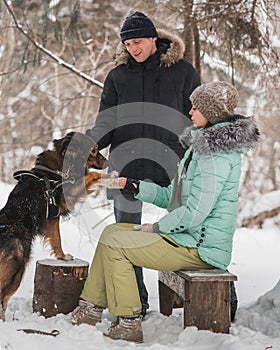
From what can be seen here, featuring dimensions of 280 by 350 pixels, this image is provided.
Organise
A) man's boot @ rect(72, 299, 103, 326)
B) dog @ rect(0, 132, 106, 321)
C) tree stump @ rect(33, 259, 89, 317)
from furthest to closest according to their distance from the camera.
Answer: tree stump @ rect(33, 259, 89, 317) < dog @ rect(0, 132, 106, 321) < man's boot @ rect(72, 299, 103, 326)

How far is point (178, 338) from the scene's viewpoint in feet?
11.1

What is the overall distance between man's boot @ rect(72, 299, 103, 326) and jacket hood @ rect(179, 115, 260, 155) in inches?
49.1

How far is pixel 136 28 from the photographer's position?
4.06 metres

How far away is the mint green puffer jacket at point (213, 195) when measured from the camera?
3332 millimetres

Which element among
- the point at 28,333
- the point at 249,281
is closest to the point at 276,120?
the point at 249,281

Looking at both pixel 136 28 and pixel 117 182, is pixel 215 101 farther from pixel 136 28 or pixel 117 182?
pixel 136 28

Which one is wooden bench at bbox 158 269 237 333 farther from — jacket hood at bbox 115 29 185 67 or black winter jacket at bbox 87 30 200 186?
jacket hood at bbox 115 29 185 67

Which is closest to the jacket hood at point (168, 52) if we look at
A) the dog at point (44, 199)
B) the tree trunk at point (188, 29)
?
the dog at point (44, 199)

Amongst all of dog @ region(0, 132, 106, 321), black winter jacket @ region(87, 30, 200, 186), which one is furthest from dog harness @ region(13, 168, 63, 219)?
black winter jacket @ region(87, 30, 200, 186)

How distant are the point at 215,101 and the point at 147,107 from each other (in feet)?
2.61

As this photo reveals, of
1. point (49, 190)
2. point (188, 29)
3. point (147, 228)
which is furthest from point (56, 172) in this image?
point (188, 29)

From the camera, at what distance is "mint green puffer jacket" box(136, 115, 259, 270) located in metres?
3.33

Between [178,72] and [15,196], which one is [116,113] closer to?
[178,72]

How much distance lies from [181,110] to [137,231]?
114 centimetres
